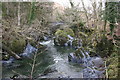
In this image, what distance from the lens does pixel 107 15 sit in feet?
25.5

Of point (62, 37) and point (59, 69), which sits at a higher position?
point (62, 37)

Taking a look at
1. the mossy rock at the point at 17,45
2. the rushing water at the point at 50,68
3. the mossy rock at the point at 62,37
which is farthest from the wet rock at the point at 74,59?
the mossy rock at the point at 62,37

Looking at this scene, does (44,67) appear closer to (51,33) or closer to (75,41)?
(75,41)

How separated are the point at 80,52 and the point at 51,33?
819 cm

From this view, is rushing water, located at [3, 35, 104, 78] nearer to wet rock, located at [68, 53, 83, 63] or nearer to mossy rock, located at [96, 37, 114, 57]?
wet rock, located at [68, 53, 83, 63]

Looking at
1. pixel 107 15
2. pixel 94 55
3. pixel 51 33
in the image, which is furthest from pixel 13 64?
pixel 51 33

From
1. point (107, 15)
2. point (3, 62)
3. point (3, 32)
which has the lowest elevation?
point (3, 62)

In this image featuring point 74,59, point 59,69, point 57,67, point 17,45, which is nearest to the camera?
point 59,69

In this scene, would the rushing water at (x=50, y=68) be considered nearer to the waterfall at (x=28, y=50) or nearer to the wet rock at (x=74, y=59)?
the wet rock at (x=74, y=59)

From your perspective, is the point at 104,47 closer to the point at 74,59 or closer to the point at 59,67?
the point at 74,59

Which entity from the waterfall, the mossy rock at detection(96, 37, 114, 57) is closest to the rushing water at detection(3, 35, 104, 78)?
the mossy rock at detection(96, 37, 114, 57)

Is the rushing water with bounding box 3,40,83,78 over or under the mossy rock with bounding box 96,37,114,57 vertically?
under

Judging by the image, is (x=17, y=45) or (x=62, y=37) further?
(x=62, y=37)

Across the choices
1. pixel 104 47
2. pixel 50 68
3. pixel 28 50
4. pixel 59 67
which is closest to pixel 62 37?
pixel 28 50
